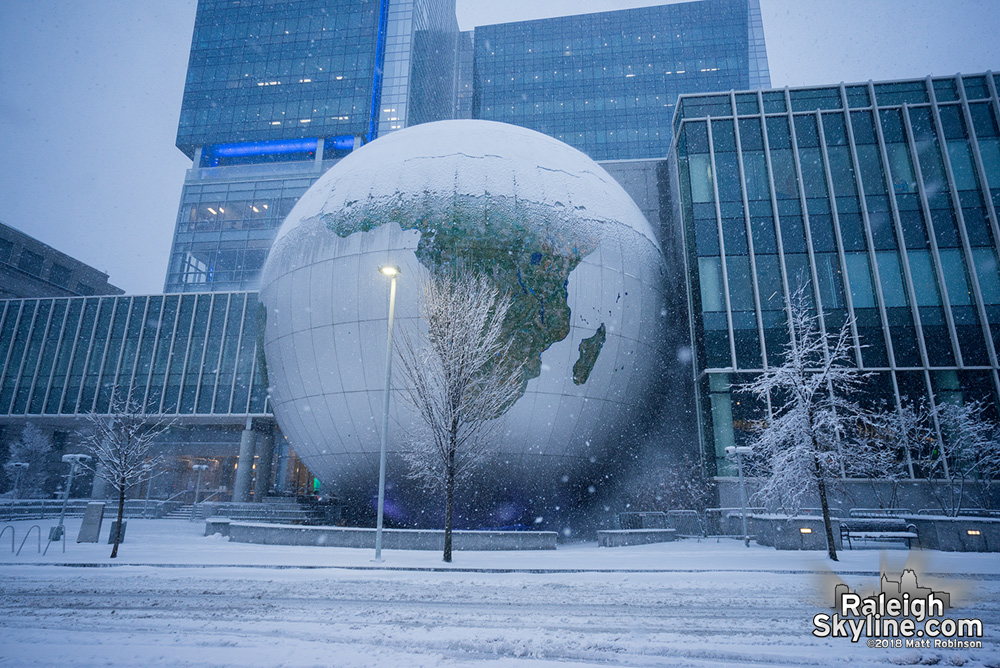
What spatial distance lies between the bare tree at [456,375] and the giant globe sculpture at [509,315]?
0.44m

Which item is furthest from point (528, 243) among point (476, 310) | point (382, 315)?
point (382, 315)

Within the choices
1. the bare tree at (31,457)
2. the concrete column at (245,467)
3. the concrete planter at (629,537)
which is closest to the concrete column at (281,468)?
the concrete column at (245,467)

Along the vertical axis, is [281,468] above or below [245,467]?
above

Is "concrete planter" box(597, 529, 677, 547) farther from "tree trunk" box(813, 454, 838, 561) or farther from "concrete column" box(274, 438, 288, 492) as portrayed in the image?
"concrete column" box(274, 438, 288, 492)

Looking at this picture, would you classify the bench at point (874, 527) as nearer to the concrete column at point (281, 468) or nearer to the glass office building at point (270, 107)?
the concrete column at point (281, 468)

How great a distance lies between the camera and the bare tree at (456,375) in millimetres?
13461

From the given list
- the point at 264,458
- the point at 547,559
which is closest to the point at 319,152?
the point at 264,458

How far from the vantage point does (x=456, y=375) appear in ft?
44.0

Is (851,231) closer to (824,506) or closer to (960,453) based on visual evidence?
(960,453)

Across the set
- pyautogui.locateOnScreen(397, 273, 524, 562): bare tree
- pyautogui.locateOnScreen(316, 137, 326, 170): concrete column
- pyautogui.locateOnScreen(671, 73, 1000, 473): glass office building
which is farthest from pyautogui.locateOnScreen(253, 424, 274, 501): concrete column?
pyautogui.locateOnScreen(316, 137, 326, 170): concrete column

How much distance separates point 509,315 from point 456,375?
2472mm

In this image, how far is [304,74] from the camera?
9012 centimetres

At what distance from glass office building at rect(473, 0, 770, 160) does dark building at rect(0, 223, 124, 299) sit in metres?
69.7

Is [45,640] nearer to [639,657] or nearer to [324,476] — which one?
[639,657]
